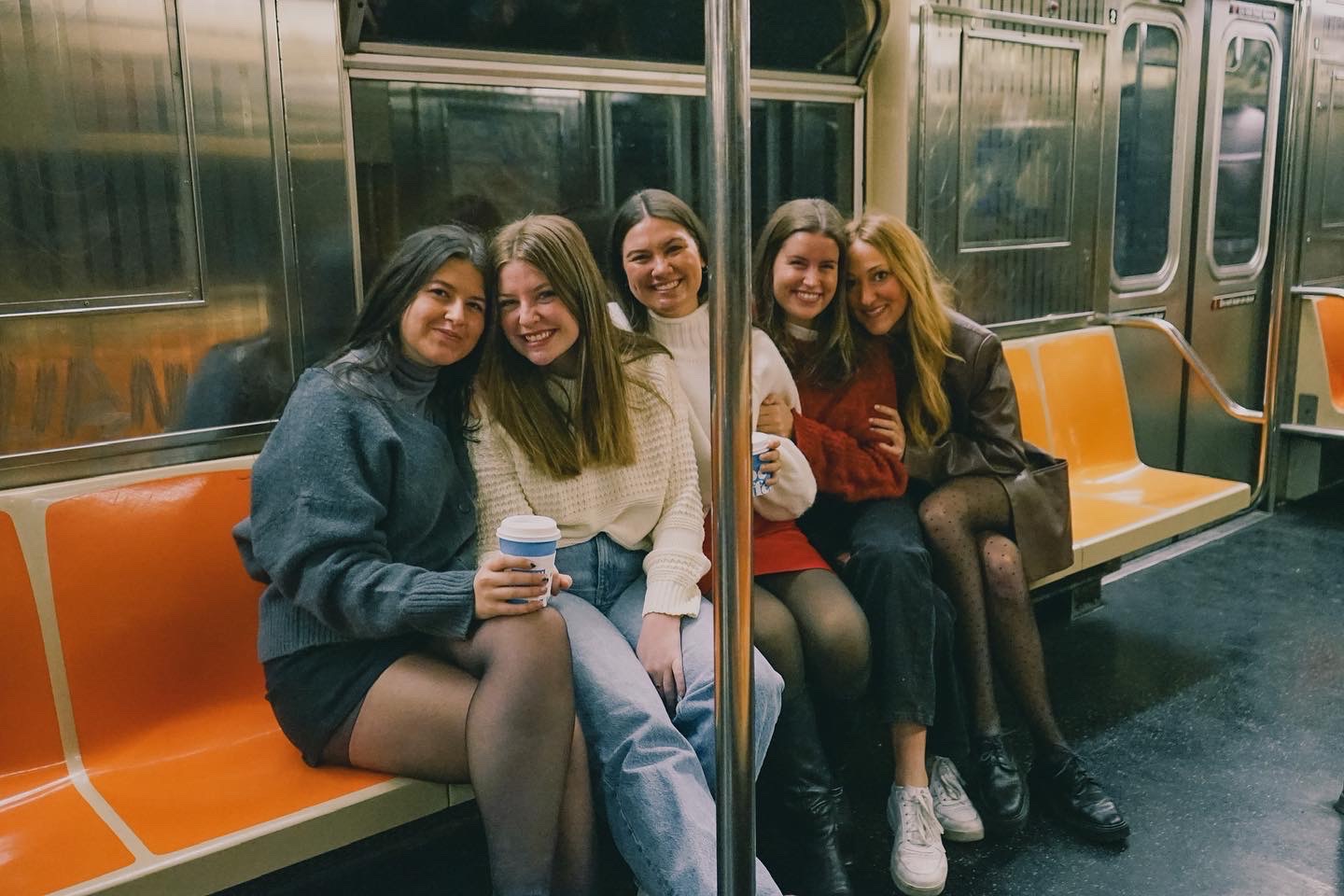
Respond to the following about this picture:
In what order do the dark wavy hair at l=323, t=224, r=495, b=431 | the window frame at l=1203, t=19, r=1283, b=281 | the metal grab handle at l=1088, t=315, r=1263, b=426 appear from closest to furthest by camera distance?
the dark wavy hair at l=323, t=224, r=495, b=431, the metal grab handle at l=1088, t=315, r=1263, b=426, the window frame at l=1203, t=19, r=1283, b=281

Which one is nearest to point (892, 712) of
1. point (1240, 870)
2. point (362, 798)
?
→ point (1240, 870)

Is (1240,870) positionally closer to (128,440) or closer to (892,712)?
(892,712)

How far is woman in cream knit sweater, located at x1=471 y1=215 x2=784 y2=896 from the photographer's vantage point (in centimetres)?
214

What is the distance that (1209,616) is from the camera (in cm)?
414

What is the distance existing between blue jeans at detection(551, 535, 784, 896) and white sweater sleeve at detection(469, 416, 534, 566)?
0.15 meters

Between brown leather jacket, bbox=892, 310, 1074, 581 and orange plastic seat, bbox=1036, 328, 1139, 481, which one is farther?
orange plastic seat, bbox=1036, 328, 1139, 481

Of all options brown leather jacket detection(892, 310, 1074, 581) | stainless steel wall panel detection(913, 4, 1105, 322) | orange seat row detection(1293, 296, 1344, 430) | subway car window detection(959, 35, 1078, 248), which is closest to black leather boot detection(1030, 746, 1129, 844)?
brown leather jacket detection(892, 310, 1074, 581)

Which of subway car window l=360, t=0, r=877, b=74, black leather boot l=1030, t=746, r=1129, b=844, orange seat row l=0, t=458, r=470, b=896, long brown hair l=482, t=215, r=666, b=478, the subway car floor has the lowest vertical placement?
the subway car floor

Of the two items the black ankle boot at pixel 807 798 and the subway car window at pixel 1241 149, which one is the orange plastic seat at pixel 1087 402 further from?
the black ankle boot at pixel 807 798

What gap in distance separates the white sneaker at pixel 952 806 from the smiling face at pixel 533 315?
1371 mm

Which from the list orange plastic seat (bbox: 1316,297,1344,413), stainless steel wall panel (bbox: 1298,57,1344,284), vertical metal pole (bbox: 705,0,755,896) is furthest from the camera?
orange plastic seat (bbox: 1316,297,1344,413)

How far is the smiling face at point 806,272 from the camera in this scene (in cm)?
280

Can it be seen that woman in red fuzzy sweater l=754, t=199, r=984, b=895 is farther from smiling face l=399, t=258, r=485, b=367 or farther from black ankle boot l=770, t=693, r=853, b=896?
smiling face l=399, t=258, r=485, b=367

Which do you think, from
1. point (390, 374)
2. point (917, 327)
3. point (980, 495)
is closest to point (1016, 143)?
point (917, 327)
